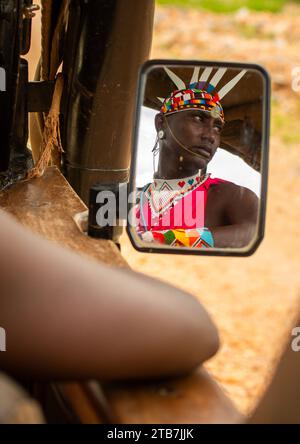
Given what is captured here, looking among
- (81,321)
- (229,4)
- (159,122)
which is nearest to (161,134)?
(159,122)

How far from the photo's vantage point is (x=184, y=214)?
1.58 metres

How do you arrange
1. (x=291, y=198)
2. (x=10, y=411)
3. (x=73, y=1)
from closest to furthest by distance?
(x=10, y=411)
(x=73, y=1)
(x=291, y=198)

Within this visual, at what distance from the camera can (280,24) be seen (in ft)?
36.9

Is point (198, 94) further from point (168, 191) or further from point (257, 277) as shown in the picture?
point (257, 277)

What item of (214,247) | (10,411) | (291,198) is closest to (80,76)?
(214,247)

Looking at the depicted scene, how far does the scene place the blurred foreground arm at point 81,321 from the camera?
94cm

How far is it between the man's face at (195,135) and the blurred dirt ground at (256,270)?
20.3 inches

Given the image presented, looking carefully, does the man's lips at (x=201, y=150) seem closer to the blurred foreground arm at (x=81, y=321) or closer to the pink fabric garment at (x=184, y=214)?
the pink fabric garment at (x=184, y=214)

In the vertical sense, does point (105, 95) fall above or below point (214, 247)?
above

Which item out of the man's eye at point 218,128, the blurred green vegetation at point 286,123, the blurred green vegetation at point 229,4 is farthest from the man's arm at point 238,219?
the blurred green vegetation at point 229,4

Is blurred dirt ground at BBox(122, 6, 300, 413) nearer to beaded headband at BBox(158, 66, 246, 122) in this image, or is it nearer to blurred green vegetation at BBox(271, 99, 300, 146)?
blurred green vegetation at BBox(271, 99, 300, 146)

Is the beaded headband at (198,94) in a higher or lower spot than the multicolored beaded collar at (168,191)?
higher

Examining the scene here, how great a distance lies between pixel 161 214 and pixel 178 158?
11 cm

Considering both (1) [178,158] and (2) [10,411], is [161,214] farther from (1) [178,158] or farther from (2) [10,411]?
(2) [10,411]
